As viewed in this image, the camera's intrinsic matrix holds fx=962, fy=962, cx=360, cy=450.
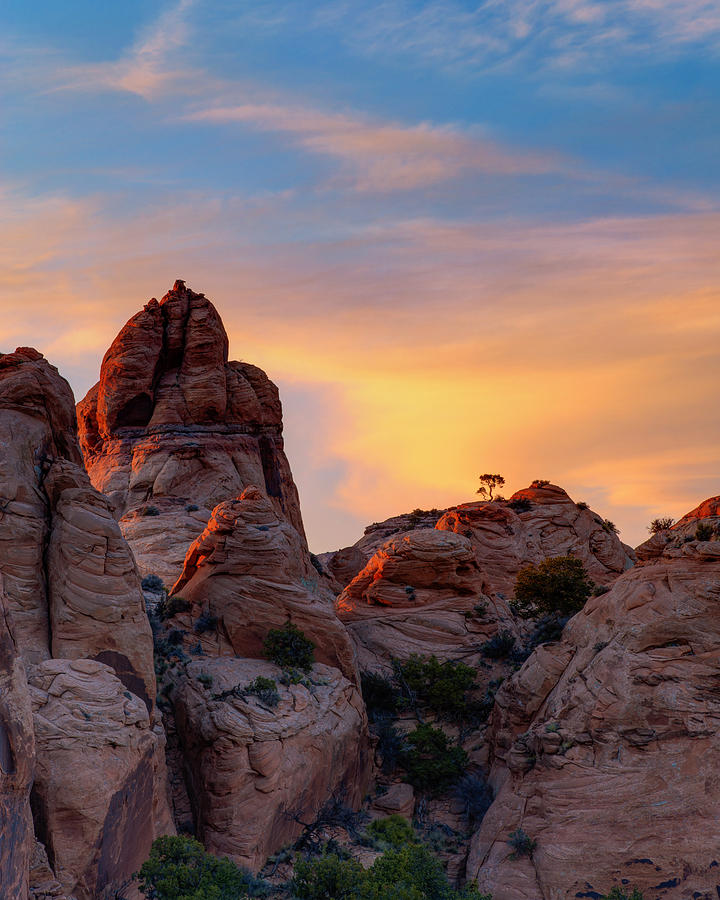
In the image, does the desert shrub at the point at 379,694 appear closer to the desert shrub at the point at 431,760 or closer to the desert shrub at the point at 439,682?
the desert shrub at the point at 439,682

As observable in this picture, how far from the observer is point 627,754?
1451 inches

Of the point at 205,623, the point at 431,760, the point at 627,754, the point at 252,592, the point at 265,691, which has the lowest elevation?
the point at 431,760

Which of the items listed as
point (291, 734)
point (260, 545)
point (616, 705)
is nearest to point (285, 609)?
point (260, 545)

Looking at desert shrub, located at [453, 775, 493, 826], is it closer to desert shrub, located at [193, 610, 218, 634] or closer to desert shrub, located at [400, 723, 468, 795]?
desert shrub, located at [400, 723, 468, 795]

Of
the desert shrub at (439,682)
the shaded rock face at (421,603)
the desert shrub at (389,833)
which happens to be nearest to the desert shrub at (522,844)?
the desert shrub at (389,833)

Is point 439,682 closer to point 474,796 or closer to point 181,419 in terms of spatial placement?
point 474,796

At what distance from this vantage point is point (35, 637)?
33875 millimetres

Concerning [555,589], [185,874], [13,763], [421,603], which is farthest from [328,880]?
[421,603]

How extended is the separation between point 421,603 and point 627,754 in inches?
918

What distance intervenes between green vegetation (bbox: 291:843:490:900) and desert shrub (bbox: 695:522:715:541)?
18.1m

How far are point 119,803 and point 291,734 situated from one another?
1091cm

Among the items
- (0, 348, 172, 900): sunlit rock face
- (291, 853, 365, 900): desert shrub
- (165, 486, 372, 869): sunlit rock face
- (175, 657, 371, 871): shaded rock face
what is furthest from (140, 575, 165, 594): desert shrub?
(291, 853, 365, 900): desert shrub

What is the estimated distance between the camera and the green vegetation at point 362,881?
88.6ft

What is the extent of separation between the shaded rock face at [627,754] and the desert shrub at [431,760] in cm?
352
